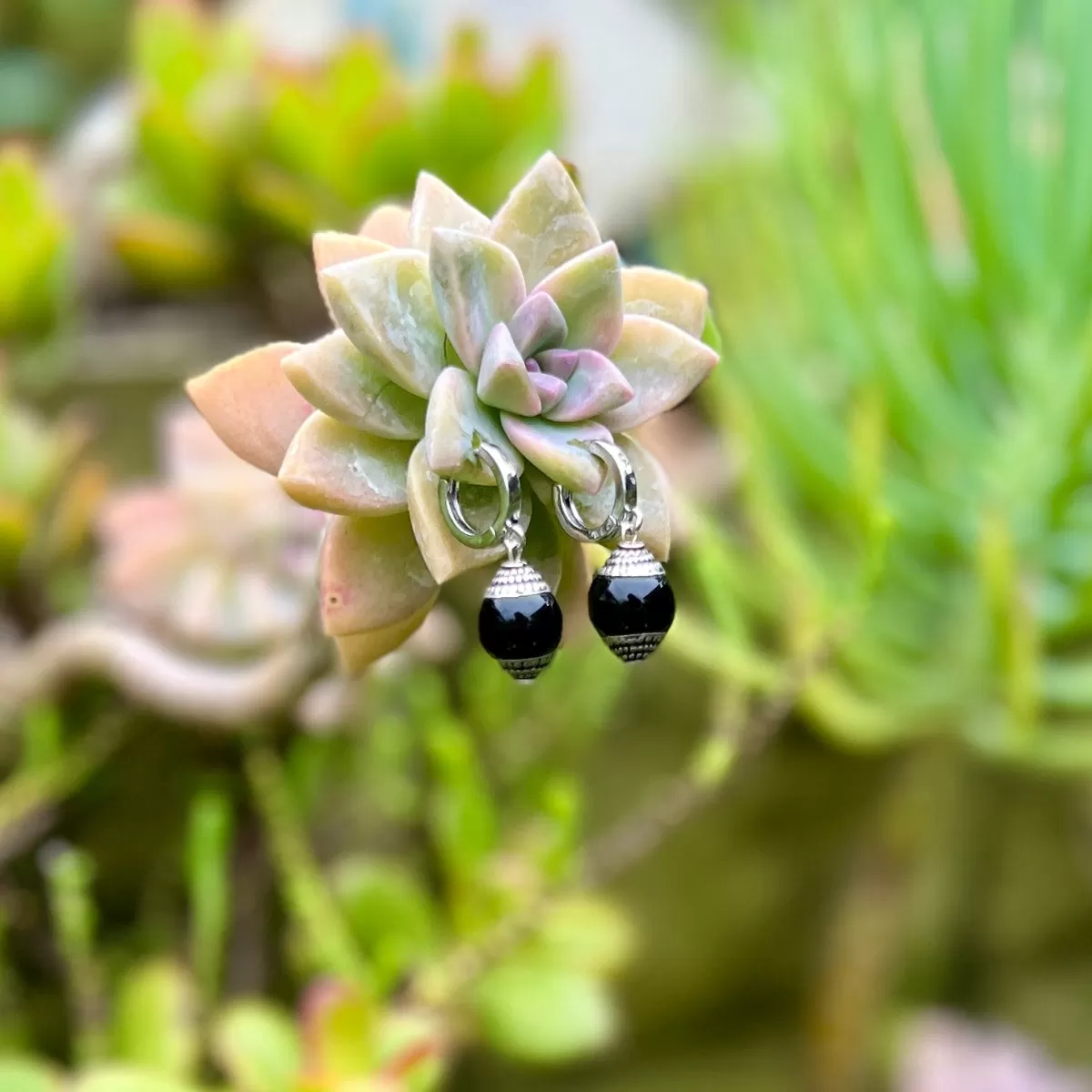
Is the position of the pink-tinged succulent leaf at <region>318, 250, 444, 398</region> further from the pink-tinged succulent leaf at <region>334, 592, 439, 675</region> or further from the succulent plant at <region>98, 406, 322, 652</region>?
the succulent plant at <region>98, 406, 322, 652</region>

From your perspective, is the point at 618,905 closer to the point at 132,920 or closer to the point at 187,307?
the point at 132,920

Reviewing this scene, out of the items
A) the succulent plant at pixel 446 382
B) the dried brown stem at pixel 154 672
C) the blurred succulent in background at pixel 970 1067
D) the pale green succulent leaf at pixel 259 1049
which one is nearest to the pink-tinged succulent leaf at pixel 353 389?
the succulent plant at pixel 446 382

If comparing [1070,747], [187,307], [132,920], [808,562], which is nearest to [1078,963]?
[1070,747]

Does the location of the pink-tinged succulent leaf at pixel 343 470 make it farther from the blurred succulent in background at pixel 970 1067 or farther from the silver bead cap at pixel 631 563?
the blurred succulent in background at pixel 970 1067

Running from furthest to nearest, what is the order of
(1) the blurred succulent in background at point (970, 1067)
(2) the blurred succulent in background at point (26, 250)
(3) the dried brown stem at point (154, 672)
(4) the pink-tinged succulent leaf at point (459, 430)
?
(1) the blurred succulent in background at point (970, 1067) → (2) the blurred succulent in background at point (26, 250) → (3) the dried brown stem at point (154, 672) → (4) the pink-tinged succulent leaf at point (459, 430)

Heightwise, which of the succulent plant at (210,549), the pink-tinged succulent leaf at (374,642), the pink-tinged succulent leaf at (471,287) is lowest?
the succulent plant at (210,549)

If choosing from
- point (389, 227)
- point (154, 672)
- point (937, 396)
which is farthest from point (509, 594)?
point (937, 396)

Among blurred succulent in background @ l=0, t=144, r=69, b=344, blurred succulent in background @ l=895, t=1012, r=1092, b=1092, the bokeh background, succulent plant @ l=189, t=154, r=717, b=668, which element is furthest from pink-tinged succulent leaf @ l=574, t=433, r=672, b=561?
blurred succulent in background @ l=895, t=1012, r=1092, b=1092
